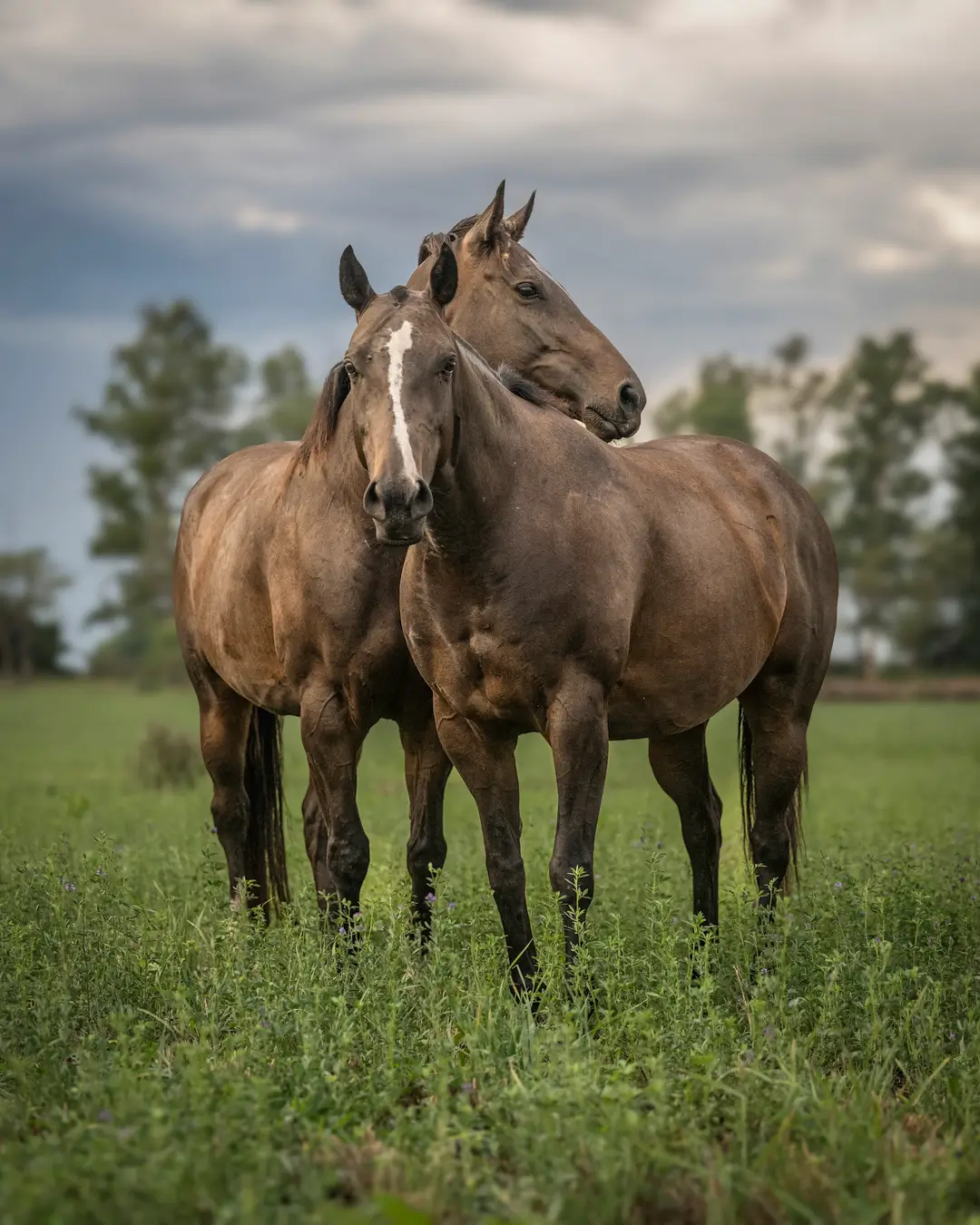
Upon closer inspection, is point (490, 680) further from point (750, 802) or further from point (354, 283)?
point (750, 802)

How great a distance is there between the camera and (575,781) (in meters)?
4.96

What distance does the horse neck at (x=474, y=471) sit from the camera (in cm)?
490

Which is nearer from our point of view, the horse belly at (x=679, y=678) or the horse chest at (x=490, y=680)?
the horse chest at (x=490, y=680)

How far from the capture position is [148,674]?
5206 centimetres

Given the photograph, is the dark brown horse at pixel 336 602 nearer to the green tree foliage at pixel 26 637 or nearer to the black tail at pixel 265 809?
the black tail at pixel 265 809

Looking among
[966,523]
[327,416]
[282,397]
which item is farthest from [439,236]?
[282,397]

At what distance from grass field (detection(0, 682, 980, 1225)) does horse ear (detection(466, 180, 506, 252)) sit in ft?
9.29

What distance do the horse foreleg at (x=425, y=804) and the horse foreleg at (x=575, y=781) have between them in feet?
3.59

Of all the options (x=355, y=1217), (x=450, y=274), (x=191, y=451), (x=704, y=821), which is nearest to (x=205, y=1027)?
(x=355, y=1217)

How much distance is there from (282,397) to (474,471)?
59668 mm

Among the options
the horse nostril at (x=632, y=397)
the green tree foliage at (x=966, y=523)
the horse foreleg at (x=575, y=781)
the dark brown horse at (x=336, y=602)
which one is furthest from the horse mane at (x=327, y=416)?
the green tree foliage at (x=966, y=523)

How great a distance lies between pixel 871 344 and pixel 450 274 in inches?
2210

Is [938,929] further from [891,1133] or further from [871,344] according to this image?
[871,344]

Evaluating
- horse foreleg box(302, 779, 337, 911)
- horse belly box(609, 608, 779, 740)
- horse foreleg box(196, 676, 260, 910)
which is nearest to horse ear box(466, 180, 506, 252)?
horse belly box(609, 608, 779, 740)
